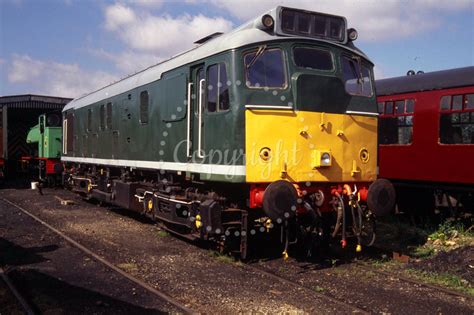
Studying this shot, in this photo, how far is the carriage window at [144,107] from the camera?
9.95 meters

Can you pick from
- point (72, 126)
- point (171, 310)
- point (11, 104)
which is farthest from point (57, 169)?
point (171, 310)

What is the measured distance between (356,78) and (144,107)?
4.42 m

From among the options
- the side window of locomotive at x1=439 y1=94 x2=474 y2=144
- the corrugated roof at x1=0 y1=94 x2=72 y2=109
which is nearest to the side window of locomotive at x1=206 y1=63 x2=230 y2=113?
the side window of locomotive at x1=439 y1=94 x2=474 y2=144

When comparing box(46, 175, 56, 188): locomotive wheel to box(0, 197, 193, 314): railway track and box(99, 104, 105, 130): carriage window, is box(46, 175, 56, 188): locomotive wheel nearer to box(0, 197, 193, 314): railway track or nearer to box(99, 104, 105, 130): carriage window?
box(99, 104, 105, 130): carriage window

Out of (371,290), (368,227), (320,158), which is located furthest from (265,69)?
(368,227)

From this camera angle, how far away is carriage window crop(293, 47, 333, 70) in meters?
7.10

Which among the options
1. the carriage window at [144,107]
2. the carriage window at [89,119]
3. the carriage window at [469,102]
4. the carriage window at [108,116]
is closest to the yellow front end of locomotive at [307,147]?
the carriage window at [469,102]

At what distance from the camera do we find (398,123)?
1155 cm

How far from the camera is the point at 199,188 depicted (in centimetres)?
824

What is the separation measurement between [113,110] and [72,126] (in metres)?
5.04

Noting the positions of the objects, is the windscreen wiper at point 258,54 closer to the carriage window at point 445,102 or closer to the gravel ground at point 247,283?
the gravel ground at point 247,283

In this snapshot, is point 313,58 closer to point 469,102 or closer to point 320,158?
point 320,158

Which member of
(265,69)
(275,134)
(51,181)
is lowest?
(51,181)

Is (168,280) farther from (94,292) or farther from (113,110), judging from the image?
(113,110)
